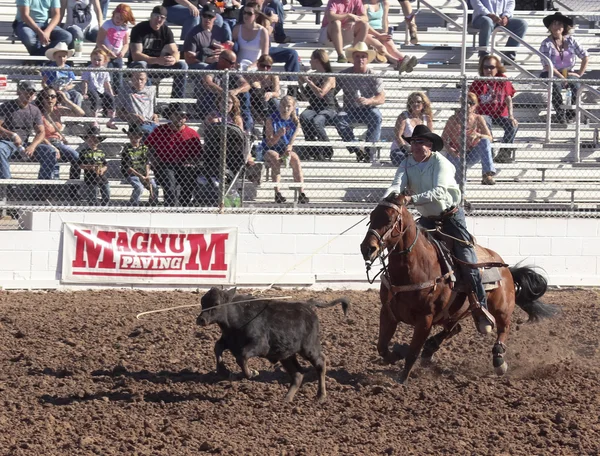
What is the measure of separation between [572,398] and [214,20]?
966 cm

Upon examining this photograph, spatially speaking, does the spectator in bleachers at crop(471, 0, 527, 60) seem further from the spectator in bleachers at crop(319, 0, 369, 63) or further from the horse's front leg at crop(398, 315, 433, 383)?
the horse's front leg at crop(398, 315, 433, 383)

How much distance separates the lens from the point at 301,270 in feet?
42.6

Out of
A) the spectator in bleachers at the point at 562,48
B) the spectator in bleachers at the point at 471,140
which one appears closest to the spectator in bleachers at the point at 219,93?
the spectator in bleachers at the point at 471,140

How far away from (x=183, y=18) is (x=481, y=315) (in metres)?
10.1

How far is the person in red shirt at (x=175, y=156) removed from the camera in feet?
40.3

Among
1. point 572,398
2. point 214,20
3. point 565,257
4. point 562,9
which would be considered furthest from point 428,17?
point 572,398

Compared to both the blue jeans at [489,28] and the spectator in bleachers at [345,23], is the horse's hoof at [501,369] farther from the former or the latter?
the blue jeans at [489,28]

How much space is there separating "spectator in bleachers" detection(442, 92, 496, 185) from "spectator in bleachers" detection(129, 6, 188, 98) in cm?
450

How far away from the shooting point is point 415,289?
859 cm

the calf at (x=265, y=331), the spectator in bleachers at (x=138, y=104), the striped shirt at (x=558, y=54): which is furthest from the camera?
the striped shirt at (x=558, y=54)

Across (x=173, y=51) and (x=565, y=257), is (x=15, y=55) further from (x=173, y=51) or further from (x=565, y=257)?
(x=565, y=257)

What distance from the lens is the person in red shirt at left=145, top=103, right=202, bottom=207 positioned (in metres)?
12.3

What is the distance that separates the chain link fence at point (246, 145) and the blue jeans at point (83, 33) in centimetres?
338

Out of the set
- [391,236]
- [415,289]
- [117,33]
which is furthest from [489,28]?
[391,236]
